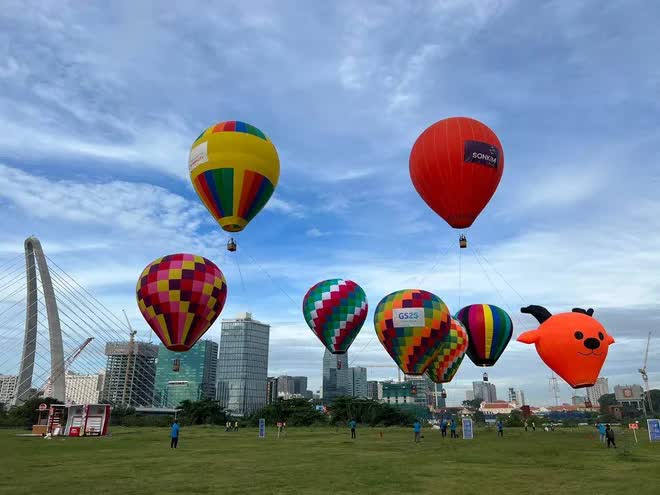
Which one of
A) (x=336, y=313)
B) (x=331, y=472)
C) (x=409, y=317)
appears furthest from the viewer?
(x=336, y=313)

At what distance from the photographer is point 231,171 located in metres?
27.6

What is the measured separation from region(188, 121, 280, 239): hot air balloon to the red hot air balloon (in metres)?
9.00

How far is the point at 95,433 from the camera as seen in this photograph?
126ft

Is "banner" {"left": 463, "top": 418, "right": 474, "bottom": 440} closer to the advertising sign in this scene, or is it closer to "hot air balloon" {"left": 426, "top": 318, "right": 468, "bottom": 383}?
"hot air balloon" {"left": 426, "top": 318, "right": 468, "bottom": 383}

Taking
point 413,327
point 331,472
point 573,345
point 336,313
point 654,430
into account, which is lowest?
A: point 331,472

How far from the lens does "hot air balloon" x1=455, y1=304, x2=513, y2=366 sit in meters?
38.8

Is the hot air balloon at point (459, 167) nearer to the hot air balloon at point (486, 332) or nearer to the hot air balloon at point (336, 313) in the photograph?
the hot air balloon at point (336, 313)

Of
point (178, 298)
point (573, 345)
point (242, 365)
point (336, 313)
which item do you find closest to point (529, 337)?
point (573, 345)

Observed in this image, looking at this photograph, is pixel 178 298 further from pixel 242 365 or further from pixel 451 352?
pixel 242 365

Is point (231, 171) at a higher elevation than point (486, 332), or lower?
higher

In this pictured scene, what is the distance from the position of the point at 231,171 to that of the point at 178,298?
743 cm

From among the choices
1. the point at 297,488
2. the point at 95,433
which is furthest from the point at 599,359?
the point at 95,433

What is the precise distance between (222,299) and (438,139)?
15.2 m

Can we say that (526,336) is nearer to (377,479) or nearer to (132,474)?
(377,479)
